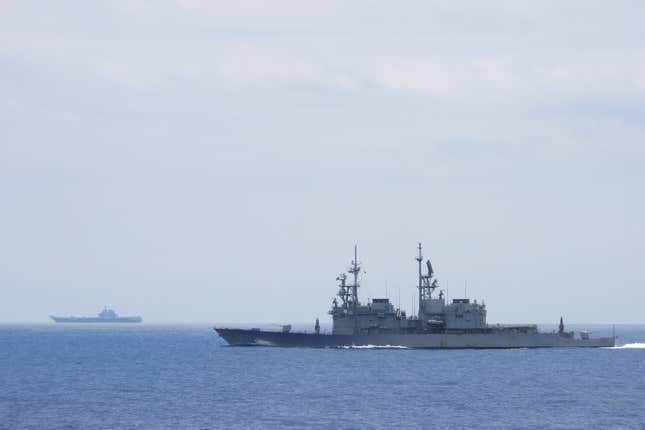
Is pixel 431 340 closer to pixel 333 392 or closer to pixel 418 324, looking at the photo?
pixel 418 324

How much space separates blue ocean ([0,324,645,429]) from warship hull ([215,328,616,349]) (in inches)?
52.0

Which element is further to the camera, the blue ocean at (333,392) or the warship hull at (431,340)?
the warship hull at (431,340)

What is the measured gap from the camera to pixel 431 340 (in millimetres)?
108688

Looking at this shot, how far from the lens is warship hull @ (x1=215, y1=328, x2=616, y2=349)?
356 feet

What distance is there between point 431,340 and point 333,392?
41.7 metres

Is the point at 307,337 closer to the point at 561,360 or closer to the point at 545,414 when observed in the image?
the point at 561,360

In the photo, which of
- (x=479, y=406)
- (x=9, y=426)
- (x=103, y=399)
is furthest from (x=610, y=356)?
(x=9, y=426)

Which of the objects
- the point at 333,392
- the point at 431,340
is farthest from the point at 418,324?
the point at 333,392

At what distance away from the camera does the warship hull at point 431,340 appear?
10856cm

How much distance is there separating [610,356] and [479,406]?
2194 inches

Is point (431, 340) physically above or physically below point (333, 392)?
above

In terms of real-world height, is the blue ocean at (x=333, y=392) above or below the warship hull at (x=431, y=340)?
below

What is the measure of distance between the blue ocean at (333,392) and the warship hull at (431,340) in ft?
4.33

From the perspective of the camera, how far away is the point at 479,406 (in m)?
60.8
